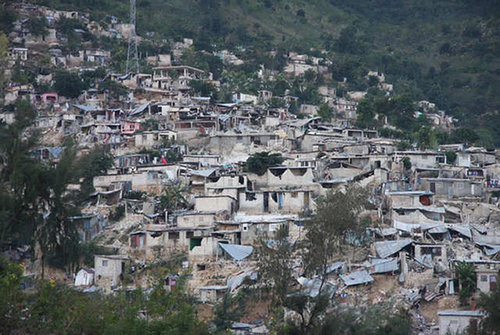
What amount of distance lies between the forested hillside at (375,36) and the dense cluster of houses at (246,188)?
13391 millimetres

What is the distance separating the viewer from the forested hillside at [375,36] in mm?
56281

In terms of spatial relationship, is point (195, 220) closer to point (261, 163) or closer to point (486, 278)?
point (261, 163)

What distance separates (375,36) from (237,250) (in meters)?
45.6

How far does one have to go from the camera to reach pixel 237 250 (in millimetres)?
26578

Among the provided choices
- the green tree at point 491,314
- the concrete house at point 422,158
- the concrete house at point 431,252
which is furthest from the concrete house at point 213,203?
the green tree at point 491,314

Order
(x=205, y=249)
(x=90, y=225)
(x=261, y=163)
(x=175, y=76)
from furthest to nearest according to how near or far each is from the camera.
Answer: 1. (x=175, y=76)
2. (x=261, y=163)
3. (x=90, y=225)
4. (x=205, y=249)

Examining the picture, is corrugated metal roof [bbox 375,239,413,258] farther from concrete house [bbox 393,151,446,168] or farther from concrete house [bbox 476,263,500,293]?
concrete house [bbox 393,151,446,168]

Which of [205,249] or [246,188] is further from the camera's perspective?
[246,188]

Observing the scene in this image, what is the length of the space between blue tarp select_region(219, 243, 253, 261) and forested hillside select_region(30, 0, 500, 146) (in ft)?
85.5

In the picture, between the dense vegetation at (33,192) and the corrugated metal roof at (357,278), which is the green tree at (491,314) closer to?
the corrugated metal roof at (357,278)

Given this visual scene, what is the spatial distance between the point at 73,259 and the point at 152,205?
909 cm

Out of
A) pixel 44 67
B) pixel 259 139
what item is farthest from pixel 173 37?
pixel 259 139

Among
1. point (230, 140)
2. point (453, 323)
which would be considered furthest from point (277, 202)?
point (453, 323)

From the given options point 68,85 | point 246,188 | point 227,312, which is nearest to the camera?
point 227,312
